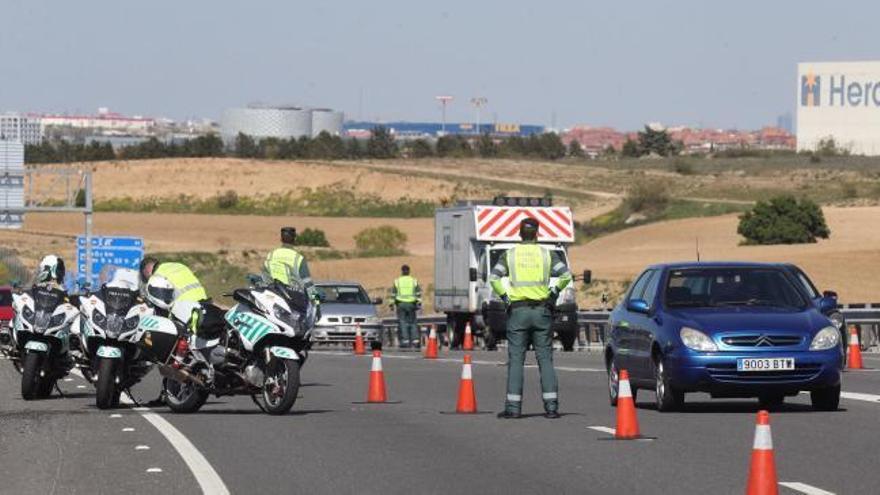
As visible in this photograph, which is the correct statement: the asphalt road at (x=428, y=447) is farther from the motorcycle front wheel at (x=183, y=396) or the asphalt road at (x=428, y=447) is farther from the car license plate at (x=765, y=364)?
the car license plate at (x=765, y=364)

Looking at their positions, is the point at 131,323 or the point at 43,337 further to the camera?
the point at 43,337

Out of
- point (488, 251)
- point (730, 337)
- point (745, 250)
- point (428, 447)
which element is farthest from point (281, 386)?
point (745, 250)

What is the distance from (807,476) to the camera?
13.5 metres

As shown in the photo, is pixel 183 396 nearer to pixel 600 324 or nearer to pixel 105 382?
pixel 105 382

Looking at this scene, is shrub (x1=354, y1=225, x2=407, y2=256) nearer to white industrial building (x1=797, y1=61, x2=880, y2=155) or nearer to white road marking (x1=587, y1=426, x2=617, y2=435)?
white industrial building (x1=797, y1=61, x2=880, y2=155)

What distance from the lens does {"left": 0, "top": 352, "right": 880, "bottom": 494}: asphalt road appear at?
13492mm

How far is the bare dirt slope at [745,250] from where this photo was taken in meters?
70.2

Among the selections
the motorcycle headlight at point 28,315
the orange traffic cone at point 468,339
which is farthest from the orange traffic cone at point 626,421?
the orange traffic cone at point 468,339

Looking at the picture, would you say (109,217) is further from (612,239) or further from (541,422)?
(541,422)

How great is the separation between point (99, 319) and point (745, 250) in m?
65.4

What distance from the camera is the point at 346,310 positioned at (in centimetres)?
4188

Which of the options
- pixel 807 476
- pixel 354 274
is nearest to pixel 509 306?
pixel 807 476

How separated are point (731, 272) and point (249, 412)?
5010 mm

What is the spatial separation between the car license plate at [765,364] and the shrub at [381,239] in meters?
86.5
